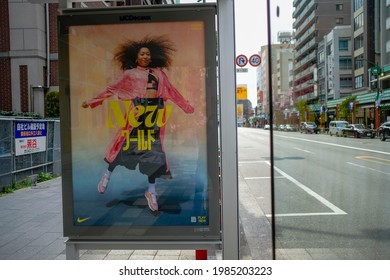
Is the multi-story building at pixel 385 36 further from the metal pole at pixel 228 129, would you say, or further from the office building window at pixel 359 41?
the metal pole at pixel 228 129

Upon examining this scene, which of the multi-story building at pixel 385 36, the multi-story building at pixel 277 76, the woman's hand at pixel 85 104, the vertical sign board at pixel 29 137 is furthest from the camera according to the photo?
the vertical sign board at pixel 29 137

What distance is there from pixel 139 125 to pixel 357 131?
Result: 312 cm

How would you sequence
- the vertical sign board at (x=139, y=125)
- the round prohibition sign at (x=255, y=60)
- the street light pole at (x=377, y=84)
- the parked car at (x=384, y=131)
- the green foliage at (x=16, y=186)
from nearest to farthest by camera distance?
1. the vertical sign board at (x=139, y=125)
2. the round prohibition sign at (x=255, y=60)
3. the parked car at (x=384, y=131)
4. the street light pole at (x=377, y=84)
5. the green foliage at (x=16, y=186)

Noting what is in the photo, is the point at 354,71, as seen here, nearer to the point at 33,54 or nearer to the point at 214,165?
the point at 214,165

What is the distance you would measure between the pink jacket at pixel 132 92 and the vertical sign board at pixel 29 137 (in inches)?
309

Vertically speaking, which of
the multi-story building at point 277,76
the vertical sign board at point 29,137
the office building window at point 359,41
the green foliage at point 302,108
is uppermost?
the office building window at point 359,41

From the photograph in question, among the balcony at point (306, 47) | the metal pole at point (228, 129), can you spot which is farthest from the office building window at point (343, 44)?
the metal pole at point (228, 129)

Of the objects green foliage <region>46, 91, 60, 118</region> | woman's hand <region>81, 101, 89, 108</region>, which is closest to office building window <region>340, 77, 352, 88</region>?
woman's hand <region>81, 101, 89, 108</region>

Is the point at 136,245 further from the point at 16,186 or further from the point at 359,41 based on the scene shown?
the point at 16,186

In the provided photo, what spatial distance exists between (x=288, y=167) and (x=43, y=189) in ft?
27.9

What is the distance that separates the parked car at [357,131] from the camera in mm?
4806

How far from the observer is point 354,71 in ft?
15.8

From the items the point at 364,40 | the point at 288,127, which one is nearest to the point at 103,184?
the point at 288,127

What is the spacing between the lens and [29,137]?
10688mm
